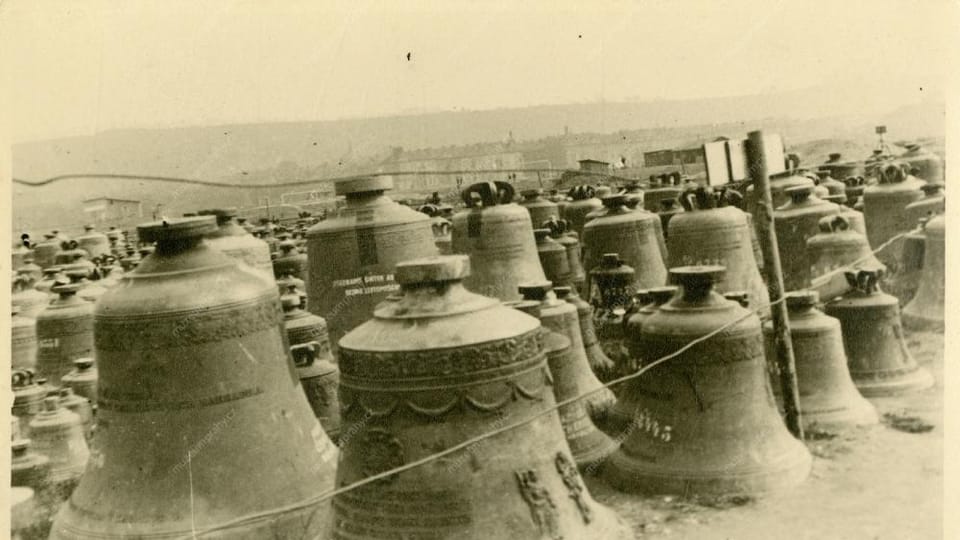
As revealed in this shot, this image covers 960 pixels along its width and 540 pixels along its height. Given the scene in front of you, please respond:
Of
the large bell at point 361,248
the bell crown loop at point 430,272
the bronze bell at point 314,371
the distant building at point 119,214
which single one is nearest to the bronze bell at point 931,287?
the large bell at point 361,248

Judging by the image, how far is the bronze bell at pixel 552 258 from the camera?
34.4 ft

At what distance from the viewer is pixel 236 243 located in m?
7.81

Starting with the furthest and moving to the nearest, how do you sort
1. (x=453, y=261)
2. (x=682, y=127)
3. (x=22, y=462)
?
(x=682, y=127) < (x=22, y=462) < (x=453, y=261)

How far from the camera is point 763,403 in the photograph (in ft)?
19.8

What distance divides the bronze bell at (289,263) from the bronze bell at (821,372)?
6.29 meters

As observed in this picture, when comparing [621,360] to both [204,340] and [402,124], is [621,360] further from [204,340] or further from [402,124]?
[402,124]

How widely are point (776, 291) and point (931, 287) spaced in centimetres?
378

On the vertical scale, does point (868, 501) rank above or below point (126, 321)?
below

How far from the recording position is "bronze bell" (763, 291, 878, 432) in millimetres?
7090

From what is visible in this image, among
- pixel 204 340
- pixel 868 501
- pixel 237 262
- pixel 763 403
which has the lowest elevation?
pixel 868 501

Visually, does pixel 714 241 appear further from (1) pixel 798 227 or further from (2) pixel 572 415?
(2) pixel 572 415

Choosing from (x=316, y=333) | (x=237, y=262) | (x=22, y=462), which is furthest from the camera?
(x=316, y=333)

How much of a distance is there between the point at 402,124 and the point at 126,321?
27877 millimetres

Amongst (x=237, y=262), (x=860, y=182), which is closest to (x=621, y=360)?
(x=237, y=262)
